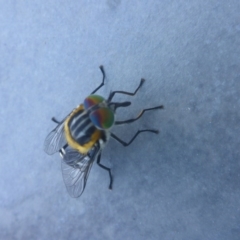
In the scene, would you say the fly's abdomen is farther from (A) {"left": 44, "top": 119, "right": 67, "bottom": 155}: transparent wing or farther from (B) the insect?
(A) {"left": 44, "top": 119, "right": 67, "bottom": 155}: transparent wing

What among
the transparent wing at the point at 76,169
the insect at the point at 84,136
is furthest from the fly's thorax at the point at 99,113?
the transparent wing at the point at 76,169

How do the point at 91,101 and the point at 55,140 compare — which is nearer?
the point at 91,101

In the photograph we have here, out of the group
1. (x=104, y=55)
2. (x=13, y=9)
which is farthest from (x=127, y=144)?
(x=13, y=9)

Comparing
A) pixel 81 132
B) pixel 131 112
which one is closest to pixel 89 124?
pixel 81 132

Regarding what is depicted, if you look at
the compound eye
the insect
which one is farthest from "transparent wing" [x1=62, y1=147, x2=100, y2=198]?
the compound eye

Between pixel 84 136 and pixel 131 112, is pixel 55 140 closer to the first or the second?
pixel 84 136

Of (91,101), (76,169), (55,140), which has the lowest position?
(76,169)

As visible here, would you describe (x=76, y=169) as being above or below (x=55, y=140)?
below
